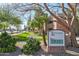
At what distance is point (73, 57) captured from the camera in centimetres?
357

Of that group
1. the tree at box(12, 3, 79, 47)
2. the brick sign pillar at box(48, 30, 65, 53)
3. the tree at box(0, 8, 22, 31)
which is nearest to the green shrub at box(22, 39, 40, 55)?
the brick sign pillar at box(48, 30, 65, 53)

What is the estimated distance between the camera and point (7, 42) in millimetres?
3621

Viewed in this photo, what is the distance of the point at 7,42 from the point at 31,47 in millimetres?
280

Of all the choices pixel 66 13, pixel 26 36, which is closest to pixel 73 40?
pixel 66 13

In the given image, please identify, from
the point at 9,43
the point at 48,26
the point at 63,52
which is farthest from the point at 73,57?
the point at 9,43

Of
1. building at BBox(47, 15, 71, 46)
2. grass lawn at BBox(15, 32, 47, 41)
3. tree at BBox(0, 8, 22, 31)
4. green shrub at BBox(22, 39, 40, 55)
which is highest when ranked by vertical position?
tree at BBox(0, 8, 22, 31)

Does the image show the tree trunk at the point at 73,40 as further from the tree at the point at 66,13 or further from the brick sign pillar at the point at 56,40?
the brick sign pillar at the point at 56,40

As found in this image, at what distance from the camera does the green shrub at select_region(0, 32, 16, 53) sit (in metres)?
3.61

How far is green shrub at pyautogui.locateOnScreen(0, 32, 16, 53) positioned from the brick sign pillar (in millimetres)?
415

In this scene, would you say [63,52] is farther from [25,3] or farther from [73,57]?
[25,3]

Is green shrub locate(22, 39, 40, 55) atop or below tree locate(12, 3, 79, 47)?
below

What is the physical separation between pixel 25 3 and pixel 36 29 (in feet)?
1.06

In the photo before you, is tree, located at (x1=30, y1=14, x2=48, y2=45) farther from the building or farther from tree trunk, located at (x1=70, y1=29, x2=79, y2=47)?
tree trunk, located at (x1=70, y1=29, x2=79, y2=47)

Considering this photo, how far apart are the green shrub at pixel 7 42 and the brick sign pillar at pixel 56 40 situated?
0.41m
